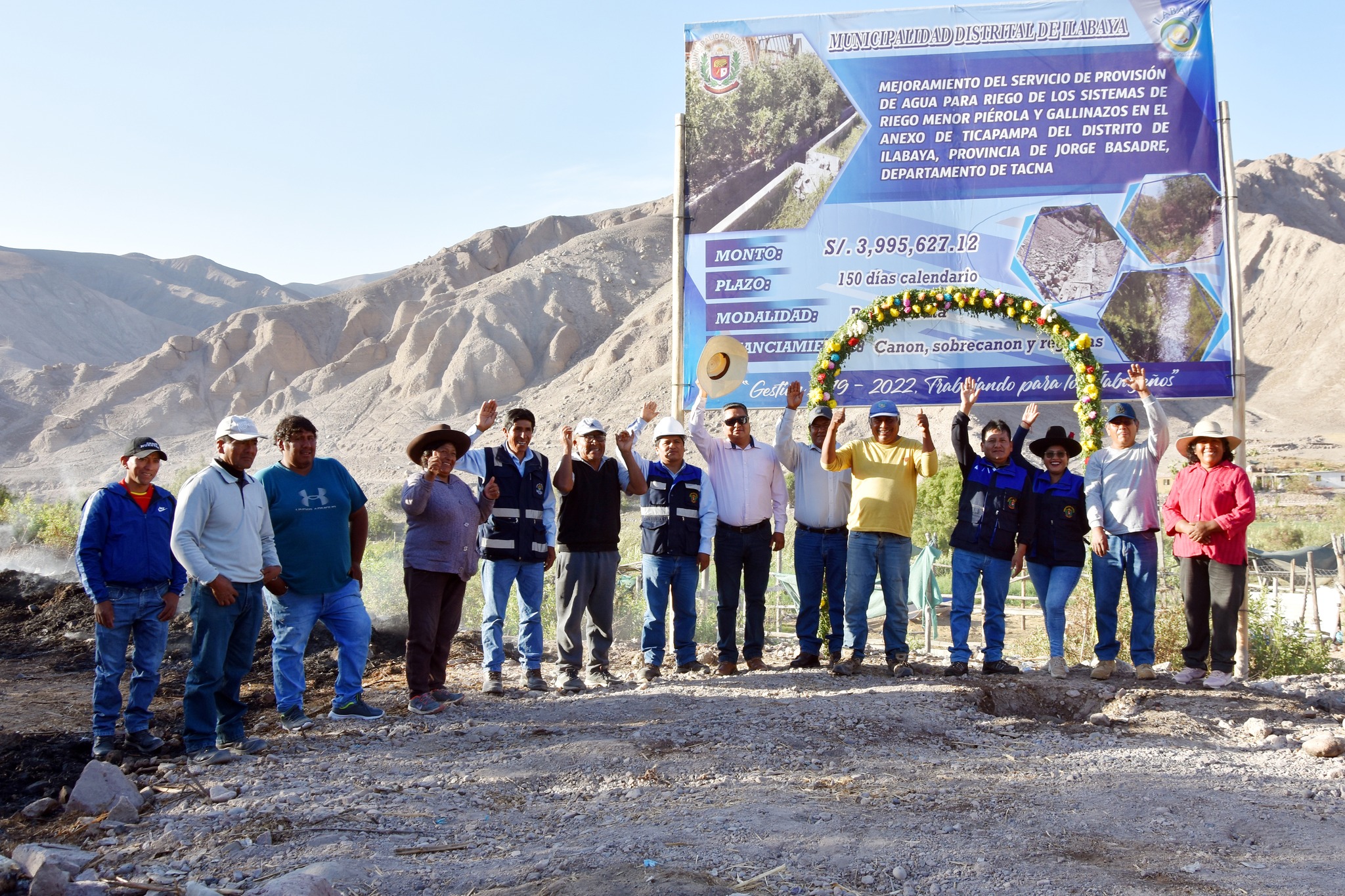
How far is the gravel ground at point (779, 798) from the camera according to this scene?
11.5 ft

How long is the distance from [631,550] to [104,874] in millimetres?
15130

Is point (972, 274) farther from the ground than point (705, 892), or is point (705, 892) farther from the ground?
point (972, 274)

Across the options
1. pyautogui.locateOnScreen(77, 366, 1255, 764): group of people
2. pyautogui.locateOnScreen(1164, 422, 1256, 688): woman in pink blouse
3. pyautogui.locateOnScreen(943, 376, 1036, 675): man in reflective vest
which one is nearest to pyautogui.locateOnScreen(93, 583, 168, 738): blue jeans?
pyautogui.locateOnScreen(77, 366, 1255, 764): group of people

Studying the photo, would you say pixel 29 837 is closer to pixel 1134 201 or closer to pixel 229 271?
pixel 1134 201

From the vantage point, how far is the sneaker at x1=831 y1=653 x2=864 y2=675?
6699 millimetres

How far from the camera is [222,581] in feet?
16.2

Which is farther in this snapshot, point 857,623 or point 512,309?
point 512,309

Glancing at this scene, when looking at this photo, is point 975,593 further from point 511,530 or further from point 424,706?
point 424,706

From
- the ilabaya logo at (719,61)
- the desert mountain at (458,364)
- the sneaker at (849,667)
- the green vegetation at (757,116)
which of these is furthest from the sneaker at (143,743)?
the desert mountain at (458,364)

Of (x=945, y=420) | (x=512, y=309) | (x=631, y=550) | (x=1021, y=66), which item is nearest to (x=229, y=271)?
(x=512, y=309)

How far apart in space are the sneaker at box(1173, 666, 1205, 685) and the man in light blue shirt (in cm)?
214

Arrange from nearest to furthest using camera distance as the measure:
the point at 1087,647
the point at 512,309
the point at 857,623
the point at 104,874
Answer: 1. the point at 104,874
2. the point at 857,623
3. the point at 1087,647
4. the point at 512,309

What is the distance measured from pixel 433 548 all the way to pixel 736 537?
6.55 ft

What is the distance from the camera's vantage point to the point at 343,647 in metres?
5.73
